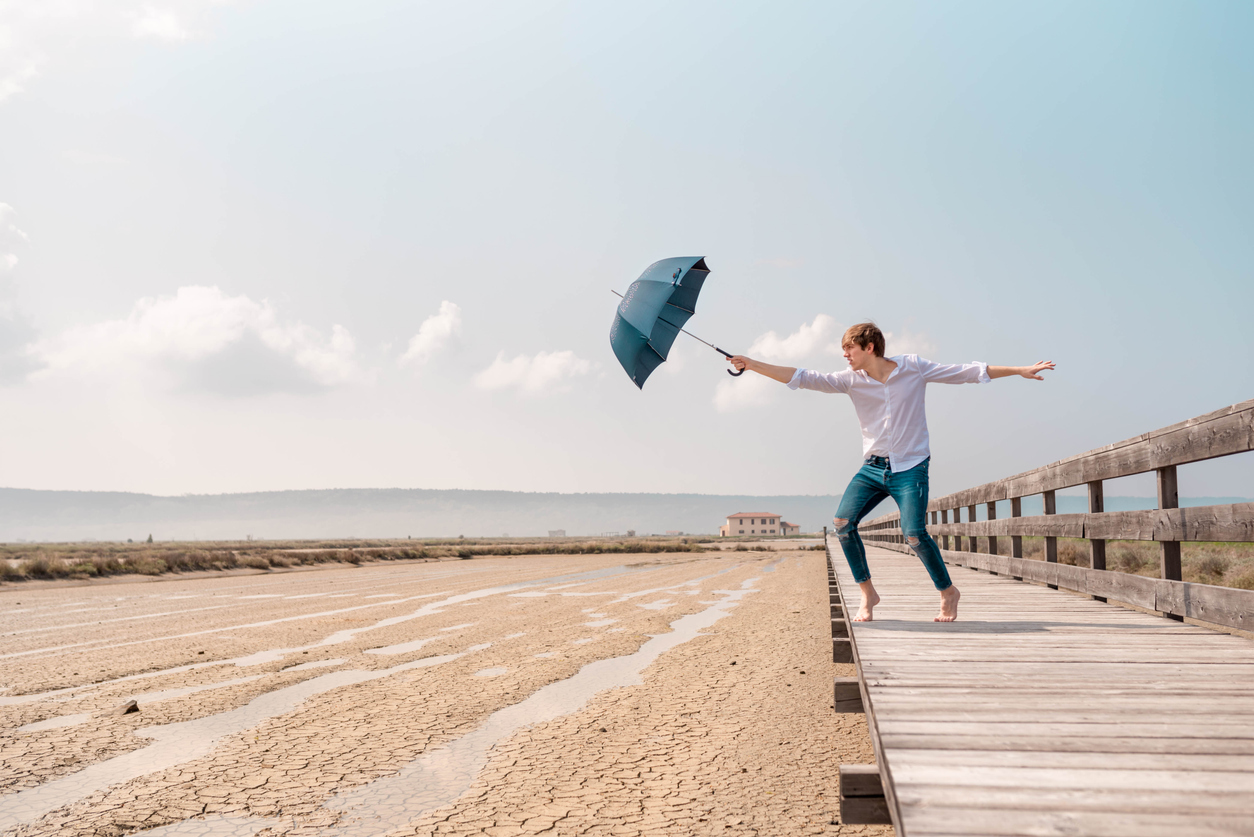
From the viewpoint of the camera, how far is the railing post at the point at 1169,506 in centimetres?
409

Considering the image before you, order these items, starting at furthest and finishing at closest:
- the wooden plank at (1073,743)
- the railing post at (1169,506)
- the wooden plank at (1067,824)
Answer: the railing post at (1169,506) < the wooden plank at (1073,743) < the wooden plank at (1067,824)

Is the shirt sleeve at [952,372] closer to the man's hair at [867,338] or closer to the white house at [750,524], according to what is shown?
the man's hair at [867,338]

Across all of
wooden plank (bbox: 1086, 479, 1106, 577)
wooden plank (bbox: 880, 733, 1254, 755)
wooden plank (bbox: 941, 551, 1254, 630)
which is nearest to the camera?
wooden plank (bbox: 880, 733, 1254, 755)

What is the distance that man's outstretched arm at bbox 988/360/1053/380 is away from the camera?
13.6ft

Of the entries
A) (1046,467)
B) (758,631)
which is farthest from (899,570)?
(1046,467)

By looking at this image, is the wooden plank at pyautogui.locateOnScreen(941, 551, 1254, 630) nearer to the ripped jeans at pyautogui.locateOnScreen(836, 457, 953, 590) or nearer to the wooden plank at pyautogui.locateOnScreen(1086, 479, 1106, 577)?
the wooden plank at pyautogui.locateOnScreen(1086, 479, 1106, 577)

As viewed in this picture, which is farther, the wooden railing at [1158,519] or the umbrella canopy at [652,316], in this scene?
the umbrella canopy at [652,316]

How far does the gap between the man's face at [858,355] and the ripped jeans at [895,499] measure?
1.73 feet

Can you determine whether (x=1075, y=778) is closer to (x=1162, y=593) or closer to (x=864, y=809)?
(x=864, y=809)

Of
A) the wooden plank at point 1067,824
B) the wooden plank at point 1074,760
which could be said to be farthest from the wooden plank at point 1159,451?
the wooden plank at point 1067,824

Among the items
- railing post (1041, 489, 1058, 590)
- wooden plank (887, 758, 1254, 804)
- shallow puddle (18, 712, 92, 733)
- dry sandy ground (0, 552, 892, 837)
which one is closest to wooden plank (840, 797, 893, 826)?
wooden plank (887, 758, 1254, 804)

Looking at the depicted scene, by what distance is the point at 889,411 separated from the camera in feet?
14.1

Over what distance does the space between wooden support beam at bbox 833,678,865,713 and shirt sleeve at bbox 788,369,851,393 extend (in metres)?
1.56

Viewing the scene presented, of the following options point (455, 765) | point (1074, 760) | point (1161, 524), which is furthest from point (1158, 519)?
point (455, 765)
